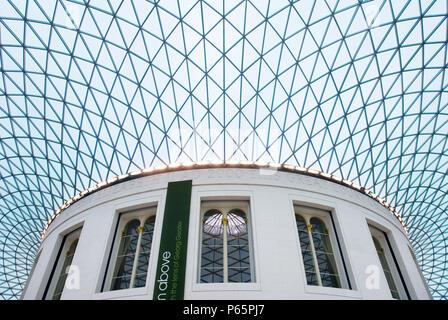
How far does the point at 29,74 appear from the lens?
76.6ft

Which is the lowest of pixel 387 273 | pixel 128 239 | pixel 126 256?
pixel 387 273

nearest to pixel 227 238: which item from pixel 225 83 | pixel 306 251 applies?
pixel 306 251

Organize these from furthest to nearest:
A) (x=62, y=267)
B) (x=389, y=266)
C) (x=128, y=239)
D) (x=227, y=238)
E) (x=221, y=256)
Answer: (x=221, y=256) < (x=62, y=267) < (x=389, y=266) < (x=128, y=239) < (x=227, y=238)

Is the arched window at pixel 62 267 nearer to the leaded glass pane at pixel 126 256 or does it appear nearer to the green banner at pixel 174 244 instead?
the leaded glass pane at pixel 126 256

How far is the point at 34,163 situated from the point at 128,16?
1820 cm

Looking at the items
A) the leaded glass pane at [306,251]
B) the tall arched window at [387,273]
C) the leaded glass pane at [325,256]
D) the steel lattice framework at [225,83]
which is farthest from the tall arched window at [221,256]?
the tall arched window at [387,273]

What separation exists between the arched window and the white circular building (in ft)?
0.25

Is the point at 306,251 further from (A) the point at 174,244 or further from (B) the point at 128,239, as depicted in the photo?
(B) the point at 128,239

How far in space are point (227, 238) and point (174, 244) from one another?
3117mm

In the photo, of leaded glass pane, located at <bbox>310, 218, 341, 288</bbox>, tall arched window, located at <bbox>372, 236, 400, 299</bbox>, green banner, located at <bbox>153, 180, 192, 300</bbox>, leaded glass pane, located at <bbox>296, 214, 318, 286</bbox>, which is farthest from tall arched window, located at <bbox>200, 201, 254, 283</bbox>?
tall arched window, located at <bbox>372, 236, 400, 299</bbox>

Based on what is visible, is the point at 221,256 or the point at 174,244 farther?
the point at 221,256

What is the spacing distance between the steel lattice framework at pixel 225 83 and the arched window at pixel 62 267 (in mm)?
5928

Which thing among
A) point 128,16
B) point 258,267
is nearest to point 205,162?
point 258,267

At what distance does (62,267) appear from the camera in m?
21.4
